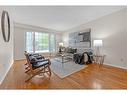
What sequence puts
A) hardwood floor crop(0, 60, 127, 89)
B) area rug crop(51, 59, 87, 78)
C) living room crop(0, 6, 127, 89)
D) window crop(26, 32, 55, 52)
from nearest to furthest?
hardwood floor crop(0, 60, 127, 89)
area rug crop(51, 59, 87, 78)
living room crop(0, 6, 127, 89)
window crop(26, 32, 55, 52)

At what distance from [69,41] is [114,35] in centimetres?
383

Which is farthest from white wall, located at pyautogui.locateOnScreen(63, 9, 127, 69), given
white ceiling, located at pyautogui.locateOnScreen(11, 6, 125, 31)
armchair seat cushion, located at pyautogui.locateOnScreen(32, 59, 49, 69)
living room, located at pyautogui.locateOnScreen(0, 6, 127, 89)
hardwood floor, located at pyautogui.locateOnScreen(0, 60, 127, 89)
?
armchair seat cushion, located at pyautogui.locateOnScreen(32, 59, 49, 69)

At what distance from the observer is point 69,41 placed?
8.03 meters

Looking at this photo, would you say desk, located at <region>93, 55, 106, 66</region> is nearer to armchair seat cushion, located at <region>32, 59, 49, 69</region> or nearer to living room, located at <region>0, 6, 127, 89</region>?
living room, located at <region>0, 6, 127, 89</region>

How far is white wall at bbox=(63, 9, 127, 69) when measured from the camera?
4.12m

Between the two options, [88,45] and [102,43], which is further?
[88,45]

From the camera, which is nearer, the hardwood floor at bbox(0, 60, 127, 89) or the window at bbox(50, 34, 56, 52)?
the hardwood floor at bbox(0, 60, 127, 89)

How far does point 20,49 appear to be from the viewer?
651cm

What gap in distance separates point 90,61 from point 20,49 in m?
3.83

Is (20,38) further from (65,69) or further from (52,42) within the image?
(65,69)

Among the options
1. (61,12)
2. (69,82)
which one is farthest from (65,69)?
(61,12)
